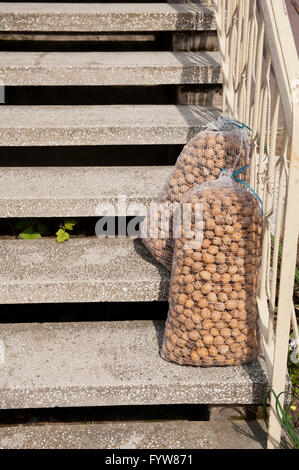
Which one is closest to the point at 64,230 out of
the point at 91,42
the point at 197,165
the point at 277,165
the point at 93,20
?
the point at 197,165

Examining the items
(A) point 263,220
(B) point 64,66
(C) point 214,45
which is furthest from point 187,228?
(C) point 214,45

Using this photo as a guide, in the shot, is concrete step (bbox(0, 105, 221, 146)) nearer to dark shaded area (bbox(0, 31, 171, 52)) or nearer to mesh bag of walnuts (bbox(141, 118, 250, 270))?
mesh bag of walnuts (bbox(141, 118, 250, 270))

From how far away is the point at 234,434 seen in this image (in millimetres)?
1705

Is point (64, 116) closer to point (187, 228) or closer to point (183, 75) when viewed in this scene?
point (183, 75)

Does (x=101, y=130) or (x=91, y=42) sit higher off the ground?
(x=91, y=42)

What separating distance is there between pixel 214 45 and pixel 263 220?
1.39m

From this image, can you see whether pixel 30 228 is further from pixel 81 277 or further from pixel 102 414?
pixel 102 414

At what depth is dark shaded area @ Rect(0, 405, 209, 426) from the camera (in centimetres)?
192

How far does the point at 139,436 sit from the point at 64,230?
882 millimetres

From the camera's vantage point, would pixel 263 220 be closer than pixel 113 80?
Yes

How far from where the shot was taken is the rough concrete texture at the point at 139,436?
5.50ft

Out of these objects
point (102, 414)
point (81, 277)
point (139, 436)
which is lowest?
point (102, 414)

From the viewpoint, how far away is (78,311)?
7.48 feet
